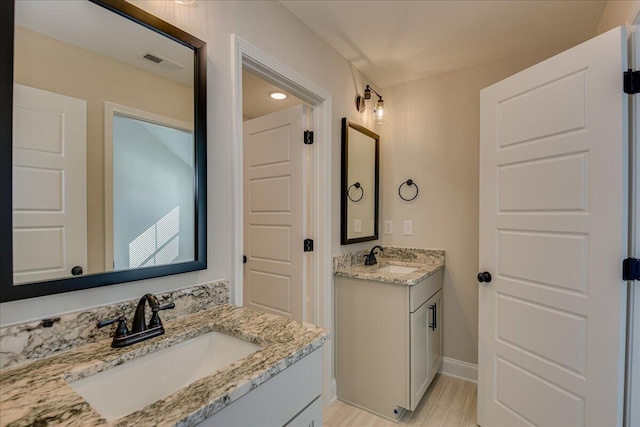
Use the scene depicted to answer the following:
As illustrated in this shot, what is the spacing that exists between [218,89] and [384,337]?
173 cm

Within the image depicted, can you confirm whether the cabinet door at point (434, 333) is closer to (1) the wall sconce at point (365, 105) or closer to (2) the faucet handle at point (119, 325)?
(1) the wall sconce at point (365, 105)

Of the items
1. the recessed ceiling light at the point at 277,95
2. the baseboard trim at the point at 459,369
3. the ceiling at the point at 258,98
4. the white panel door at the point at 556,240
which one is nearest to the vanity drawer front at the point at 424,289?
the white panel door at the point at 556,240

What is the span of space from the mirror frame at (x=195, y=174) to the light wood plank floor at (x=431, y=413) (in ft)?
4.83

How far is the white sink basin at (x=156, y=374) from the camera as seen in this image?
2.60ft

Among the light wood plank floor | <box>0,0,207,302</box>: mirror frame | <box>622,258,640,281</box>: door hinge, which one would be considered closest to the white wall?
<box>0,0,207,302</box>: mirror frame

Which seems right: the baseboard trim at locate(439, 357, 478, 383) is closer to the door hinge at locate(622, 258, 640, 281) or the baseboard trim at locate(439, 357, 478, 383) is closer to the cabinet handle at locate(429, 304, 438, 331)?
the cabinet handle at locate(429, 304, 438, 331)

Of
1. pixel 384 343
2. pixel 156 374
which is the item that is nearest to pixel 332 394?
pixel 384 343

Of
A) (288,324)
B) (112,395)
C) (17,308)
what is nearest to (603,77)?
(288,324)

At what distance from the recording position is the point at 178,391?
0.68 m

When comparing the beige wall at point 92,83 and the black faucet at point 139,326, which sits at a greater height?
the beige wall at point 92,83

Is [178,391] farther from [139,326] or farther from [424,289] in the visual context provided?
[424,289]

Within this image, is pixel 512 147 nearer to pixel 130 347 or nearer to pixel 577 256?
pixel 577 256

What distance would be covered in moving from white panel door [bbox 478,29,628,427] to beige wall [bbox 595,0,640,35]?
118 millimetres

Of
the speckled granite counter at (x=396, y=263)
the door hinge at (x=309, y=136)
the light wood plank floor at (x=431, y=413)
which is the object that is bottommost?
the light wood plank floor at (x=431, y=413)
